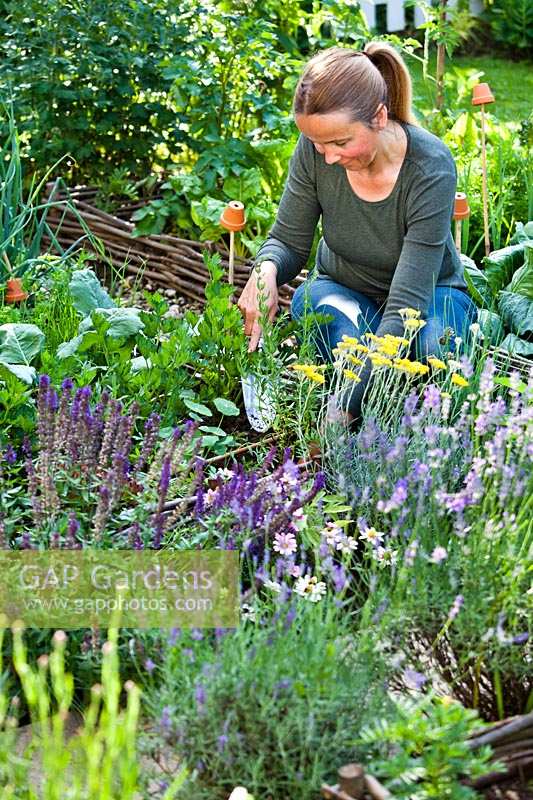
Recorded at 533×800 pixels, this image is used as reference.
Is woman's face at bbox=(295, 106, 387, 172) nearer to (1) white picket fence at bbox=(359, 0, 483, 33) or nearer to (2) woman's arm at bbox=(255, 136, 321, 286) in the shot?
(2) woman's arm at bbox=(255, 136, 321, 286)

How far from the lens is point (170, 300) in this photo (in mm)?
3969

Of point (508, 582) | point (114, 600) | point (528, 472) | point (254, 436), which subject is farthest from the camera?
point (254, 436)

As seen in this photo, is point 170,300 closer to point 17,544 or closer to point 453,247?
point 453,247

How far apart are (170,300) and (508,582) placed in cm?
240

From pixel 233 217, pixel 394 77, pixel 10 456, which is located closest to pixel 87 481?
pixel 10 456

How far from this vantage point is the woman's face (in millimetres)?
2578

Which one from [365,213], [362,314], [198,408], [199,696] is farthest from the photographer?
[362,314]

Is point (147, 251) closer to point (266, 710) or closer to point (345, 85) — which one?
point (345, 85)

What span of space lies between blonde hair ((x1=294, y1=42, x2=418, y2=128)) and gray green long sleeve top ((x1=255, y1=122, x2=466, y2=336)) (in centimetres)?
23

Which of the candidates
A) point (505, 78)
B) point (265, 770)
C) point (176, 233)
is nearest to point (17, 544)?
point (265, 770)

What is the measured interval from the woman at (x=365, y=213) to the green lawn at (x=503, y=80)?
12.3 ft

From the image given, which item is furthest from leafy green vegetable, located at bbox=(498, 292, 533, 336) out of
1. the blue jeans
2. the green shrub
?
the green shrub

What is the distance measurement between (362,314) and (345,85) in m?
0.72

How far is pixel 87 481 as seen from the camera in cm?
221
